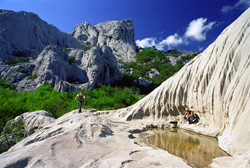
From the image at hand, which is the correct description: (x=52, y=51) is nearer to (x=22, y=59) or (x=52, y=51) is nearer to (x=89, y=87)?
(x=22, y=59)

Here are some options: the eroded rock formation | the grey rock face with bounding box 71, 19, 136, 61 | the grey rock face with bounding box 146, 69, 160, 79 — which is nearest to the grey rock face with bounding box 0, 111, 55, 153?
the eroded rock formation

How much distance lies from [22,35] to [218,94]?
69.3 m

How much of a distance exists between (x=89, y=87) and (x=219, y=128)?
120 feet

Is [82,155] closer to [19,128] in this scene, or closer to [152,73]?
[19,128]

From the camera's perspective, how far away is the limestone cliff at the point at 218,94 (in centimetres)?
496

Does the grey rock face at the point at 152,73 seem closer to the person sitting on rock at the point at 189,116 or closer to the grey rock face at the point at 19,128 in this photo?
the person sitting on rock at the point at 189,116

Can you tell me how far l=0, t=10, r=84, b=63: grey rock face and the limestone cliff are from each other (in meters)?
52.9

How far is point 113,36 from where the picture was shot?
3462 inches

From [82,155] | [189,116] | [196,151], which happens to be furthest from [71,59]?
[196,151]

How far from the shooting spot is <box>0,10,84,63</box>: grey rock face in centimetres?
4851

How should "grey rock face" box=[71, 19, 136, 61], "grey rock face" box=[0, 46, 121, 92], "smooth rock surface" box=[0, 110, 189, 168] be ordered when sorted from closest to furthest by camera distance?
1. "smooth rock surface" box=[0, 110, 189, 168]
2. "grey rock face" box=[0, 46, 121, 92]
3. "grey rock face" box=[71, 19, 136, 61]

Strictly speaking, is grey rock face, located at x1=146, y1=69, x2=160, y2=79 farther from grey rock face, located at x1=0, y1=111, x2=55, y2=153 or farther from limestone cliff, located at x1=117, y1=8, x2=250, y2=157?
grey rock face, located at x1=0, y1=111, x2=55, y2=153

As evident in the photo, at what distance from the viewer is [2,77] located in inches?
1480

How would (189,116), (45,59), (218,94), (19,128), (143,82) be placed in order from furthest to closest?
(143,82)
(45,59)
(19,128)
(189,116)
(218,94)
